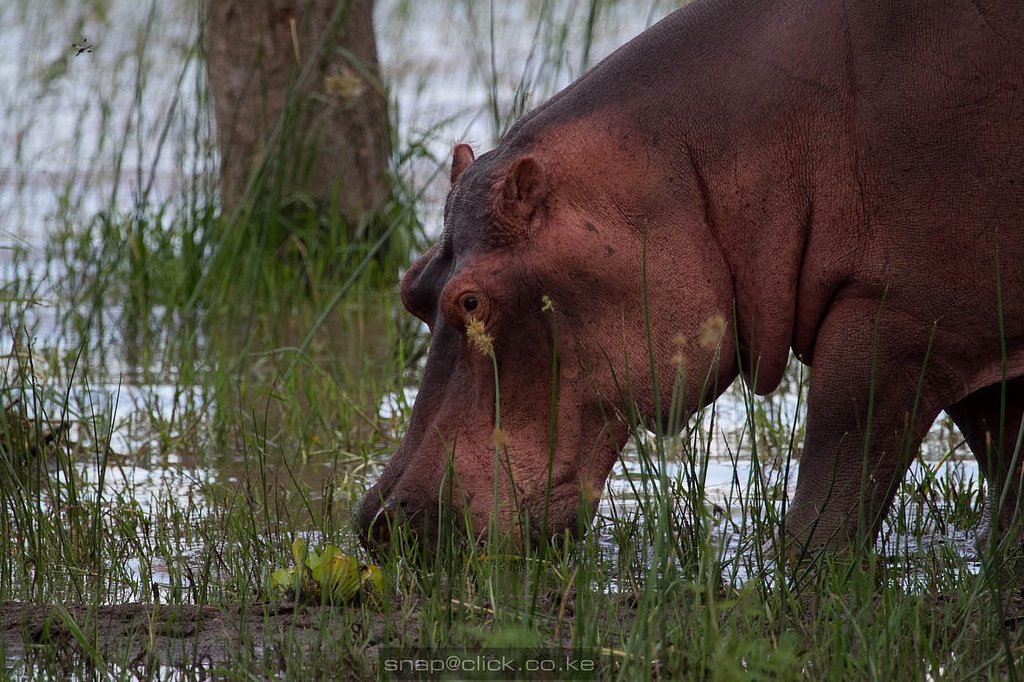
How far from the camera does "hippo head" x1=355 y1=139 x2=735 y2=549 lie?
287cm

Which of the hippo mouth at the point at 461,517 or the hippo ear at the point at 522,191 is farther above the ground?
the hippo ear at the point at 522,191

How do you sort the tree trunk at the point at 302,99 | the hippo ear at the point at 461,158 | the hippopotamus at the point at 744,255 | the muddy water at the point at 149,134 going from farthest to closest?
the tree trunk at the point at 302,99
the muddy water at the point at 149,134
the hippo ear at the point at 461,158
the hippopotamus at the point at 744,255

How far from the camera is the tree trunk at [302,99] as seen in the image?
6257 millimetres

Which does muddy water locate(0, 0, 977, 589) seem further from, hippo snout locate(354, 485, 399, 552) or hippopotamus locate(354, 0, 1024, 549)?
hippo snout locate(354, 485, 399, 552)

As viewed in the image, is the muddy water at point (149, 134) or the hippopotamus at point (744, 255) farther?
the muddy water at point (149, 134)

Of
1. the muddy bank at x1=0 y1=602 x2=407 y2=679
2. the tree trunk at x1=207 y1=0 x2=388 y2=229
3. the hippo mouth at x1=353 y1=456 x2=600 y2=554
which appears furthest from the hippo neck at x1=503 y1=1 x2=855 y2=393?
the tree trunk at x1=207 y1=0 x2=388 y2=229

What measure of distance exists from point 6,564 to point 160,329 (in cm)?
240

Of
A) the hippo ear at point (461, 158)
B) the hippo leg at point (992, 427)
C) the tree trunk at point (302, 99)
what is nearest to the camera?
the hippo leg at point (992, 427)

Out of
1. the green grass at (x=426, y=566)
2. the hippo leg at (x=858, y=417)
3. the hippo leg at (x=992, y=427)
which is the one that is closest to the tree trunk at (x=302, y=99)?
the green grass at (x=426, y=566)

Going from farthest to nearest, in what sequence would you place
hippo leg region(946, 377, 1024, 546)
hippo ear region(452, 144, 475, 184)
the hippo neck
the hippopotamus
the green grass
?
hippo ear region(452, 144, 475, 184) → hippo leg region(946, 377, 1024, 546) → the hippo neck → the hippopotamus → the green grass

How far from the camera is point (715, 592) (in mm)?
2436

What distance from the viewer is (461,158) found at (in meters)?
3.23

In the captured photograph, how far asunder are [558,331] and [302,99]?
3424 mm

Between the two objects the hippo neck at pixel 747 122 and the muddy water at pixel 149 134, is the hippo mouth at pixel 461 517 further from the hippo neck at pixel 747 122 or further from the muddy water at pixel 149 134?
the hippo neck at pixel 747 122
